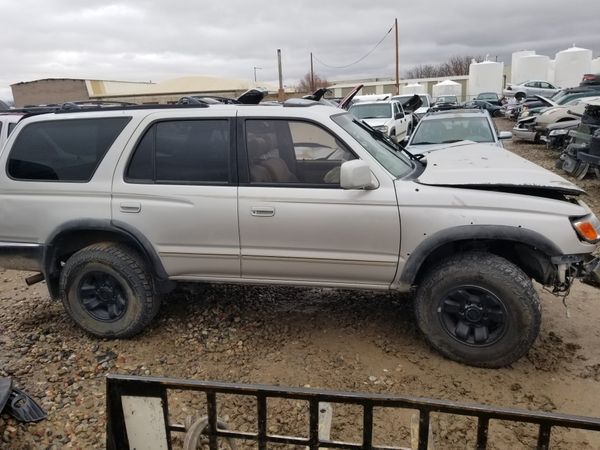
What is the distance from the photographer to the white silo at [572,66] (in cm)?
4434

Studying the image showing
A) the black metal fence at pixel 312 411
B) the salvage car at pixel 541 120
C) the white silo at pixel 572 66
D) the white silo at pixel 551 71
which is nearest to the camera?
the black metal fence at pixel 312 411

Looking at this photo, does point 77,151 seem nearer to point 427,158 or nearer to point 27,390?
point 27,390

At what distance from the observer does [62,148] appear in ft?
13.0

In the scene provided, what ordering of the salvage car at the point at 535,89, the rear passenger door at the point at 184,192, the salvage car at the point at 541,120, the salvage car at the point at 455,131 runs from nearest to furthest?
the rear passenger door at the point at 184,192 < the salvage car at the point at 455,131 < the salvage car at the point at 541,120 < the salvage car at the point at 535,89

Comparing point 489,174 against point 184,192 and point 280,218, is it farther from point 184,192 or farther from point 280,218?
point 184,192

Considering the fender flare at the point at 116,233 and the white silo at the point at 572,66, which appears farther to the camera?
the white silo at the point at 572,66

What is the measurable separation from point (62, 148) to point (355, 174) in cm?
240

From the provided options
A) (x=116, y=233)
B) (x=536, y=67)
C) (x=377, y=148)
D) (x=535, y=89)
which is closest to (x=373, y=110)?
(x=377, y=148)

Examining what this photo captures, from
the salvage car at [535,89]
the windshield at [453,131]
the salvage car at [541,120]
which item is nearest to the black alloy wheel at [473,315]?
the windshield at [453,131]

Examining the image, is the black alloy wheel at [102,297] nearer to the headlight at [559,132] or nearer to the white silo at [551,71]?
the headlight at [559,132]

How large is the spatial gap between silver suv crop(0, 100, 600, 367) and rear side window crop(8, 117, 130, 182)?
1 centimetres

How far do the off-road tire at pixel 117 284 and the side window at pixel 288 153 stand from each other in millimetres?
1191

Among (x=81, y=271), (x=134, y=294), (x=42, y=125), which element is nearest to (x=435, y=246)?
(x=134, y=294)

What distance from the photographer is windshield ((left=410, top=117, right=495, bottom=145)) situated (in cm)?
845
